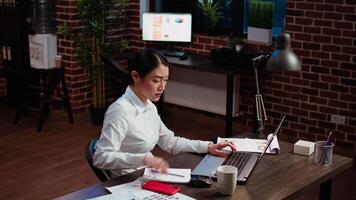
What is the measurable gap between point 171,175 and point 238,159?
352mm

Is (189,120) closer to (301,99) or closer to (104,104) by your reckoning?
(104,104)

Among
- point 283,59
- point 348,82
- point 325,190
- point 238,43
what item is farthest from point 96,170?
point 348,82

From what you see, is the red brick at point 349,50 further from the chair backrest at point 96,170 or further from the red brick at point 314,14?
the chair backrest at point 96,170

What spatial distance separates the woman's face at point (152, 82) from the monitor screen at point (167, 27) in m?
2.97

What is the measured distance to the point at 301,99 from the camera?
4.93 meters

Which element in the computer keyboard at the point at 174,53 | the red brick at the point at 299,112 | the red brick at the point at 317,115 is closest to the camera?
the red brick at the point at 317,115

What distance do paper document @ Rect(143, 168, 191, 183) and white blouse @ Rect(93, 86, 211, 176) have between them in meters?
0.06

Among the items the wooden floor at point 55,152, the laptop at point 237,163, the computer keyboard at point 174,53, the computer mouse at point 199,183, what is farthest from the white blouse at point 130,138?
the computer keyboard at point 174,53

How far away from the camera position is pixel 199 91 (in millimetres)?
5500

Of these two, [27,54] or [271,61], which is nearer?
[271,61]

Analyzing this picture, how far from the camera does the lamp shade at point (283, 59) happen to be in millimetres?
2365

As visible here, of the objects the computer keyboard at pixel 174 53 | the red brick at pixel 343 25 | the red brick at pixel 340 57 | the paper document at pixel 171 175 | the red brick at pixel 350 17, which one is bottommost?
the paper document at pixel 171 175

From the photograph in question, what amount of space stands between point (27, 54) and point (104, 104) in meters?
1.00

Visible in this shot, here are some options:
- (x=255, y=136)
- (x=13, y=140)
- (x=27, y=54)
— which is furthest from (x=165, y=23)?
(x=255, y=136)
